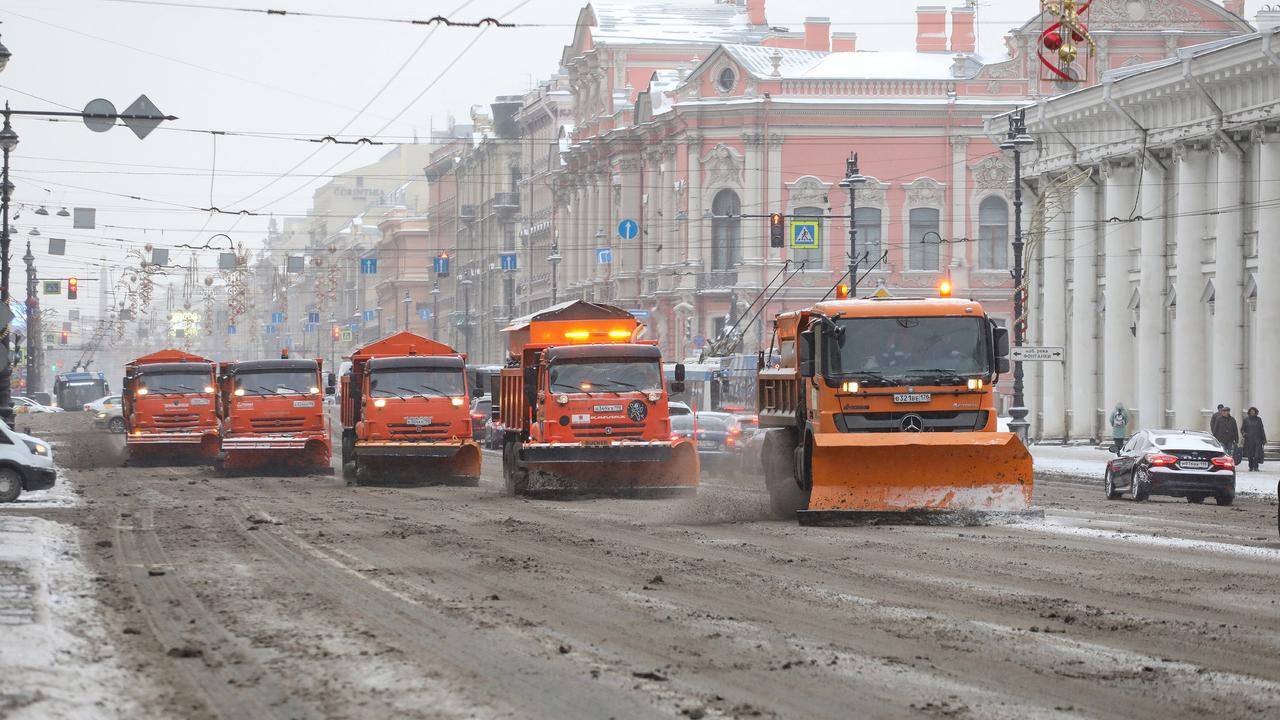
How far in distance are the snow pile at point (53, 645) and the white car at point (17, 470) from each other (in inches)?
418

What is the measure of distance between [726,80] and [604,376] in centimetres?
4885

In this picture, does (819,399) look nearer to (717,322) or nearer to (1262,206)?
(1262,206)

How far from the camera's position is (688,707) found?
1024 cm

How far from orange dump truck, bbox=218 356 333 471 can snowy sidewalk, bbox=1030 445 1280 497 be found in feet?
53.9

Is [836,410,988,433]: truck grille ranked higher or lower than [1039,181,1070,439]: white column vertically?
lower

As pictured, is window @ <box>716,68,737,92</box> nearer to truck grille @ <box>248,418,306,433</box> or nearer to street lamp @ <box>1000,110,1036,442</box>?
street lamp @ <box>1000,110,1036,442</box>

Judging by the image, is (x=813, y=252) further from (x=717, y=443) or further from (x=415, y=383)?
(x=415, y=383)

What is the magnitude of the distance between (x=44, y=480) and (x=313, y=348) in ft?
529

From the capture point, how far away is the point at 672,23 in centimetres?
9494

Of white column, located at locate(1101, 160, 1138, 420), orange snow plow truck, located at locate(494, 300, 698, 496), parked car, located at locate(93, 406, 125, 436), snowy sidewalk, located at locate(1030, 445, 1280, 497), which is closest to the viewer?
orange snow plow truck, located at locate(494, 300, 698, 496)

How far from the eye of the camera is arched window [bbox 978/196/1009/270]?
7794 cm

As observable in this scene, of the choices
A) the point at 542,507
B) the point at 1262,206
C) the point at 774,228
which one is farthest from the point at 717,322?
the point at 542,507

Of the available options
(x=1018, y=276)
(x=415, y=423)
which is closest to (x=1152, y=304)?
(x=1018, y=276)

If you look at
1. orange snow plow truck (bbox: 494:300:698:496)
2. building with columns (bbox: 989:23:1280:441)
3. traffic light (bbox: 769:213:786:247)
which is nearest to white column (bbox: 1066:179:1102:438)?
building with columns (bbox: 989:23:1280:441)
